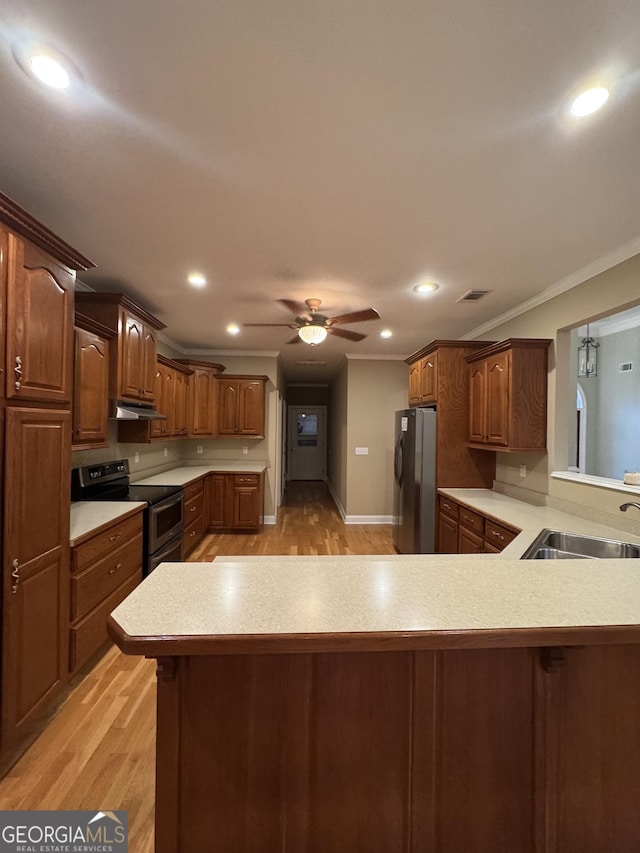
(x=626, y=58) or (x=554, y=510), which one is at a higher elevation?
(x=626, y=58)

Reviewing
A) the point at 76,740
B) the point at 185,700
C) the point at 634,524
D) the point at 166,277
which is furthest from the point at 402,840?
the point at 166,277

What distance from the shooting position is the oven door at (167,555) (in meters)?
2.92

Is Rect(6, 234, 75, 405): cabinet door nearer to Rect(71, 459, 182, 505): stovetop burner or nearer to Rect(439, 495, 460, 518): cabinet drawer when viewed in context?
Rect(71, 459, 182, 505): stovetop burner

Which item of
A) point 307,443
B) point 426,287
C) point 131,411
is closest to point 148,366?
point 131,411

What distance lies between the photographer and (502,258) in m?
2.46

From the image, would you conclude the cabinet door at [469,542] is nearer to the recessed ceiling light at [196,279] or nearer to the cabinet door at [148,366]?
the recessed ceiling light at [196,279]

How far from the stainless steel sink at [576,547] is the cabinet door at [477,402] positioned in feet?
4.38

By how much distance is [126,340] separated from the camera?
2992mm

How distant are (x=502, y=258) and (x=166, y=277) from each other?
250 centimetres

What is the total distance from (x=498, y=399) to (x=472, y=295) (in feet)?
3.14

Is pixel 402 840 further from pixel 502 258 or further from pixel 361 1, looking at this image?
pixel 502 258

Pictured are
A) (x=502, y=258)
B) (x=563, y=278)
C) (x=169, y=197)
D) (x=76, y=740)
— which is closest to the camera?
(x=76, y=740)

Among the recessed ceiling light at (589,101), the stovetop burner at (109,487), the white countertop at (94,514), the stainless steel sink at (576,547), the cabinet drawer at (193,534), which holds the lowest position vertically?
the cabinet drawer at (193,534)

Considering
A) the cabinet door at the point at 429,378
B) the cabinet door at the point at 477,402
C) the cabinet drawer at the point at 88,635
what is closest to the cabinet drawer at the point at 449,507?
the cabinet door at the point at 477,402
